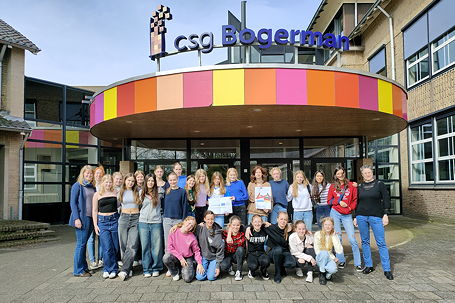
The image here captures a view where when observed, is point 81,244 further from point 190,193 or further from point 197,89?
point 197,89

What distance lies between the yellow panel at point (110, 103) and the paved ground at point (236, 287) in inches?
126

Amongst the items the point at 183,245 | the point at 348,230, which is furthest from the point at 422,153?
the point at 183,245

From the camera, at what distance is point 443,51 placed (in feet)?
41.6

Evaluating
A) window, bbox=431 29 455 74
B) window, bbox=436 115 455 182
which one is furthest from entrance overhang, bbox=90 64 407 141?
window, bbox=431 29 455 74

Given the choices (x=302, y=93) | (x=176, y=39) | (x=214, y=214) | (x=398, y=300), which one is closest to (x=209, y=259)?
(x=214, y=214)

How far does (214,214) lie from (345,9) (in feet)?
59.9

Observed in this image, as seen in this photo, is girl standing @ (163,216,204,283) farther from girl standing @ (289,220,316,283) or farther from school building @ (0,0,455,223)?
school building @ (0,0,455,223)

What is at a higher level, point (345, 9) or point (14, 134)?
point (345, 9)

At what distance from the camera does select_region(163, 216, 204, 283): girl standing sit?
5512 mm

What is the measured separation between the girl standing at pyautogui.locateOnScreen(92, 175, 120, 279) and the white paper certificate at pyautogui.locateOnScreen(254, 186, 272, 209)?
2333 mm

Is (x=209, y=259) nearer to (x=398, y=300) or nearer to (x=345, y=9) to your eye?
(x=398, y=300)

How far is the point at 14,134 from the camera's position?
11.6 meters

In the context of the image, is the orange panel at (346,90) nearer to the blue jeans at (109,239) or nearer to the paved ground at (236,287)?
the paved ground at (236,287)

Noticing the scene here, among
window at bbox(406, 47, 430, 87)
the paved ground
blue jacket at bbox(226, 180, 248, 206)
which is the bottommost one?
the paved ground
